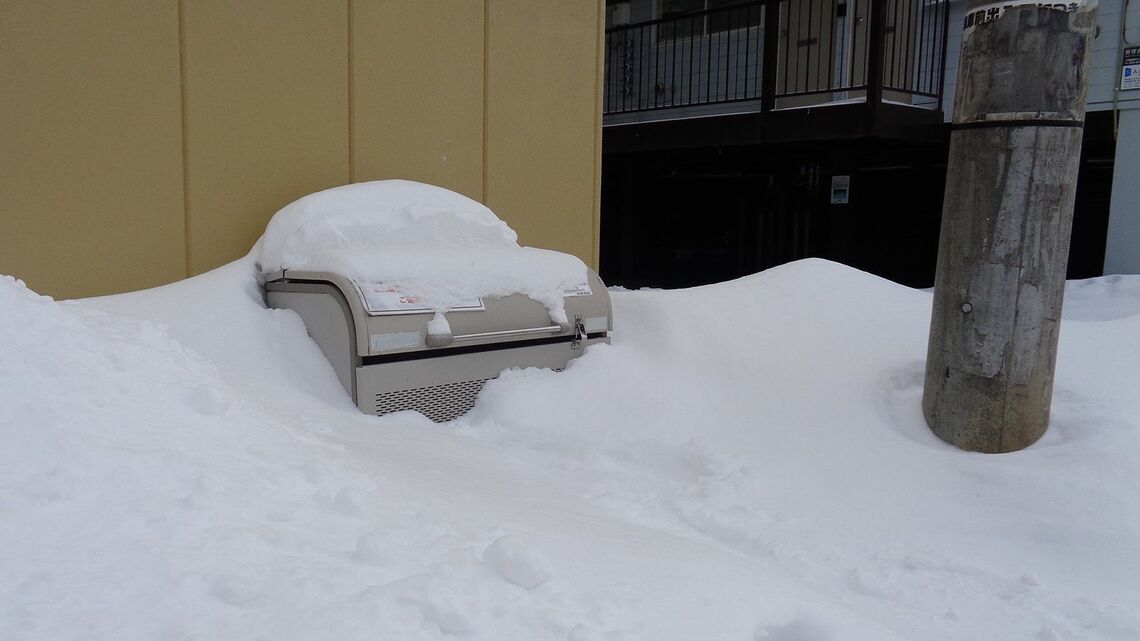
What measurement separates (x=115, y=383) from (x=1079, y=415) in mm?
3596

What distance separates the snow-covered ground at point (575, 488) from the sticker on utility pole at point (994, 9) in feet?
5.19

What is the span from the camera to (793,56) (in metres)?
11.8

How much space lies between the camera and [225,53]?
15.4 feet

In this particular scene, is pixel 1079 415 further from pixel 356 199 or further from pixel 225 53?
pixel 225 53

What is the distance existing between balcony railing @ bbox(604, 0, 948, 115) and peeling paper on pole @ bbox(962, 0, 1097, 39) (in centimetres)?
544

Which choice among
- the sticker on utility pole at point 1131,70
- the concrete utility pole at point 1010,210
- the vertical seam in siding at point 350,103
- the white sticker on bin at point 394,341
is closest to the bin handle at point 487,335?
the white sticker on bin at point 394,341

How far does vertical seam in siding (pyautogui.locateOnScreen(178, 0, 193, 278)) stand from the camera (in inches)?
178

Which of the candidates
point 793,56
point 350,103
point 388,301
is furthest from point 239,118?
point 793,56

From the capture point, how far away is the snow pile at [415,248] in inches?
156

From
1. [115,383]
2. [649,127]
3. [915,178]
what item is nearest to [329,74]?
[115,383]

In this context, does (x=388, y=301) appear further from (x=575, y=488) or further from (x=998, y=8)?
(x=998, y=8)

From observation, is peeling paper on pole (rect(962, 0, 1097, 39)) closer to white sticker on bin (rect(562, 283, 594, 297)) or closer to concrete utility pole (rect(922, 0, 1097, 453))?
concrete utility pole (rect(922, 0, 1097, 453))

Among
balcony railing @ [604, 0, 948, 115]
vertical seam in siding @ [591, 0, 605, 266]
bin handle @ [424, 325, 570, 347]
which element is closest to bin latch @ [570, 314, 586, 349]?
bin handle @ [424, 325, 570, 347]

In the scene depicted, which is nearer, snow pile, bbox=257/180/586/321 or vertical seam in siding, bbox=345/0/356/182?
snow pile, bbox=257/180/586/321
